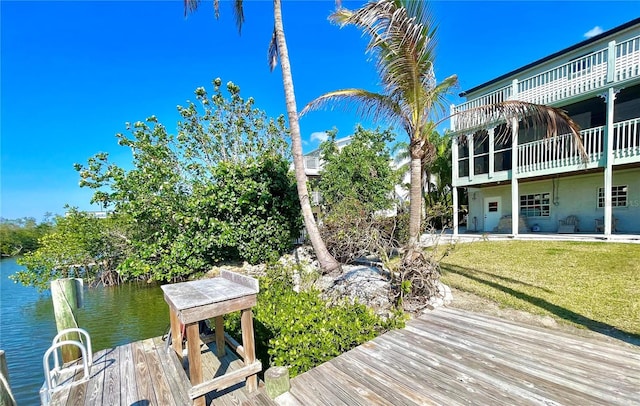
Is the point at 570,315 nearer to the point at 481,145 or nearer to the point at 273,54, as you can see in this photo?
the point at 273,54

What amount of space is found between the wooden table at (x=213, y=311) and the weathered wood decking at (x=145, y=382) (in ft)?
0.97

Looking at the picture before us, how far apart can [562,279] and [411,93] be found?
605cm

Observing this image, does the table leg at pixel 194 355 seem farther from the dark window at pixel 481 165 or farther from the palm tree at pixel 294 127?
the dark window at pixel 481 165

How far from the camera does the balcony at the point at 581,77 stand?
358 inches

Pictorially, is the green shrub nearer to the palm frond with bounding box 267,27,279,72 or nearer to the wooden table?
the wooden table

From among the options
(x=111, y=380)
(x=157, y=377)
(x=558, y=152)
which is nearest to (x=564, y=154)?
(x=558, y=152)

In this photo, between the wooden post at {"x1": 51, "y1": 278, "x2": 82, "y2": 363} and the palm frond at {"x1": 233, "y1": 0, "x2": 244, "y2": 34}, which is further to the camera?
the palm frond at {"x1": 233, "y1": 0, "x2": 244, "y2": 34}

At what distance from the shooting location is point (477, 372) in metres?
2.79

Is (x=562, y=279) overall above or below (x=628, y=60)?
below

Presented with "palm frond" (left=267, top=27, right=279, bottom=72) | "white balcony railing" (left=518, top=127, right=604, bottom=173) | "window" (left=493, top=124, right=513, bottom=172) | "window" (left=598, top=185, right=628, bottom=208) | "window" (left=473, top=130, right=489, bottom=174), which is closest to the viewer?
"palm frond" (left=267, top=27, right=279, bottom=72)

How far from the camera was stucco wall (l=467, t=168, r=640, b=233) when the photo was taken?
1066 cm

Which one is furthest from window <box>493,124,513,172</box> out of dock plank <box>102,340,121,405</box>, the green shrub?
dock plank <box>102,340,121,405</box>

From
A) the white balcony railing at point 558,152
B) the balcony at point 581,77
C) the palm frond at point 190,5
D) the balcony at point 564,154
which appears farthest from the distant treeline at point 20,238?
the white balcony railing at point 558,152

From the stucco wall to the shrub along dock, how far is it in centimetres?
1207
